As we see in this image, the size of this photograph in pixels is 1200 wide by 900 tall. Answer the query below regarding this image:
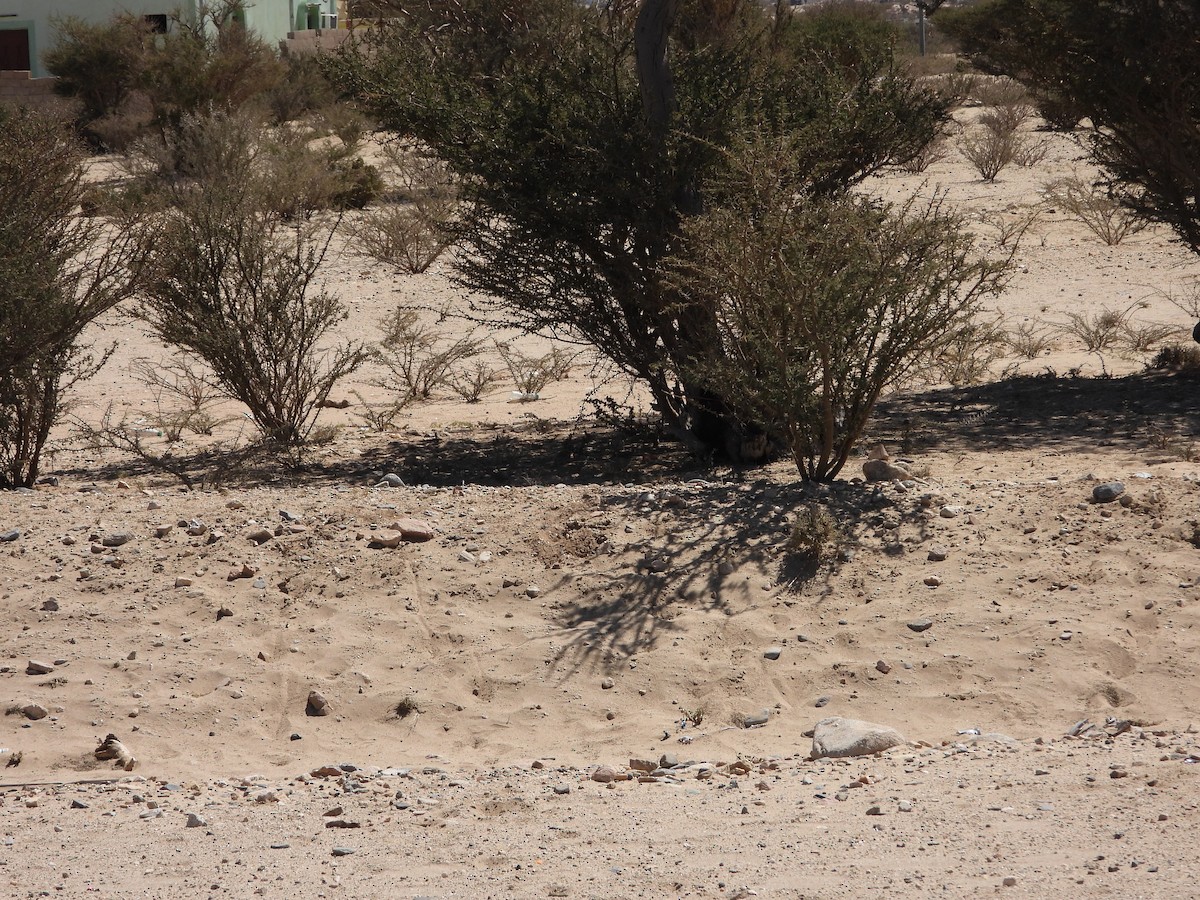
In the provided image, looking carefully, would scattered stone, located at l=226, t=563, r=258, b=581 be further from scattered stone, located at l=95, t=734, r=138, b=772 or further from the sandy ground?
scattered stone, located at l=95, t=734, r=138, b=772

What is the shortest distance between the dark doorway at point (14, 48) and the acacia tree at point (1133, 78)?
29.5 meters

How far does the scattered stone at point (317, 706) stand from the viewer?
4.84 m

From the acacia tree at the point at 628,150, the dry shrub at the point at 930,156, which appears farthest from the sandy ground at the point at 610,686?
the dry shrub at the point at 930,156

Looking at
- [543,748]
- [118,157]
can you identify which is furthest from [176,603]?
[118,157]

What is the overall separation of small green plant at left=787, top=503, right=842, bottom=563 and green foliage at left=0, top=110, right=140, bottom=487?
460 centimetres

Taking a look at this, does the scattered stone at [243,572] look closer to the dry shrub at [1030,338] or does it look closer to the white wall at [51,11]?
the dry shrub at [1030,338]

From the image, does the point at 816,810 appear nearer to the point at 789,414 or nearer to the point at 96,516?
the point at 789,414

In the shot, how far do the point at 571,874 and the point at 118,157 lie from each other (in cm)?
2263

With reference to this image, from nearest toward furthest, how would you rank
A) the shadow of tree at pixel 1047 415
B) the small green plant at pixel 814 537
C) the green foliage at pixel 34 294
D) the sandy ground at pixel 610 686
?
the sandy ground at pixel 610 686 < the small green plant at pixel 814 537 < the green foliage at pixel 34 294 < the shadow of tree at pixel 1047 415

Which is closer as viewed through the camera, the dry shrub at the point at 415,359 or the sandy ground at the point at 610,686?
the sandy ground at the point at 610,686

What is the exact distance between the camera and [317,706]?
484 centimetres

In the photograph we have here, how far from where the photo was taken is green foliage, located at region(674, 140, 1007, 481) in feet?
20.6

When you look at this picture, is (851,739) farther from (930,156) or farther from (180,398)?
(930,156)

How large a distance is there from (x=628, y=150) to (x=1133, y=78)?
4.00 m
